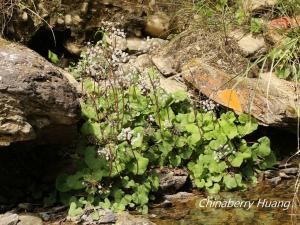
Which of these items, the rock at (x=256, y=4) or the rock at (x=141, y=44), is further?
the rock at (x=141, y=44)

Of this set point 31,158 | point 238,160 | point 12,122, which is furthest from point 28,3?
point 238,160

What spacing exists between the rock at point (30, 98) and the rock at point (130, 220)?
902mm

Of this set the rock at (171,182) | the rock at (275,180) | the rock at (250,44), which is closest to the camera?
the rock at (171,182)

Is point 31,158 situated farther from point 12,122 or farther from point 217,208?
point 217,208

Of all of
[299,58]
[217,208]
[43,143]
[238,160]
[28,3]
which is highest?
[28,3]

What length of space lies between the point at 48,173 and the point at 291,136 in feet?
8.34

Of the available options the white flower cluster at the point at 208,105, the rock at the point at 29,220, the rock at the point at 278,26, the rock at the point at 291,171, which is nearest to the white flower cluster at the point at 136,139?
the white flower cluster at the point at 208,105

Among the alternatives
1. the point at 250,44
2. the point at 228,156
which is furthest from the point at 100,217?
the point at 250,44

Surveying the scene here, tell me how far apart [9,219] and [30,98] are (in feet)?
3.18

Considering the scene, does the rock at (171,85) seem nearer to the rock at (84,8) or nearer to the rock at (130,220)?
the rock at (84,8)

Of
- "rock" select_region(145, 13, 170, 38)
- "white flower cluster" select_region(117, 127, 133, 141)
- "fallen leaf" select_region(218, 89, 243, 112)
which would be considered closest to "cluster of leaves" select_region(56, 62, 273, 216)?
"white flower cluster" select_region(117, 127, 133, 141)

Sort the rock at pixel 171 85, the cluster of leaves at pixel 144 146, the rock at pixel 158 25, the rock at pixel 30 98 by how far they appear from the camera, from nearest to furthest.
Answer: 1. the rock at pixel 30 98
2. the cluster of leaves at pixel 144 146
3. the rock at pixel 171 85
4. the rock at pixel 158 25

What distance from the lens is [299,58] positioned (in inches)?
203

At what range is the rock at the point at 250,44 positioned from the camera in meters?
6.56
